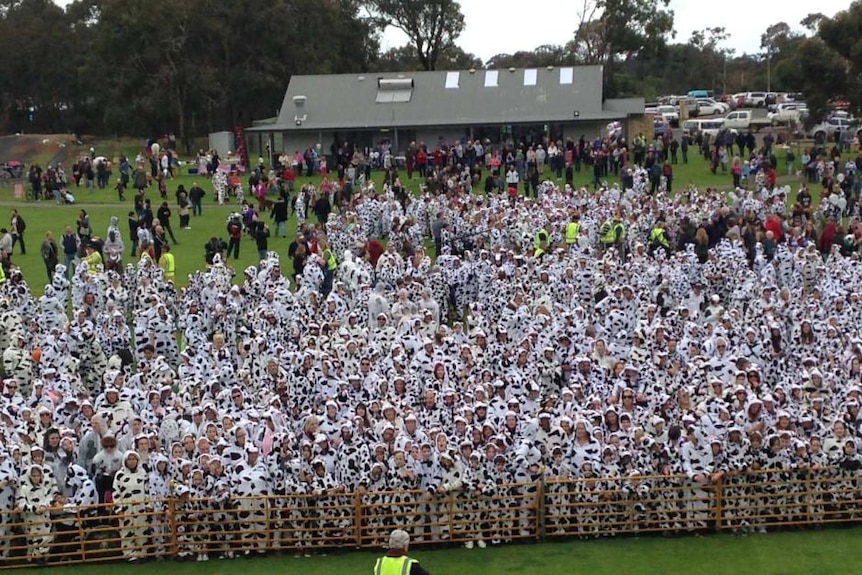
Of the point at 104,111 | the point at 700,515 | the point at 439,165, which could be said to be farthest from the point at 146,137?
the point at 700,515

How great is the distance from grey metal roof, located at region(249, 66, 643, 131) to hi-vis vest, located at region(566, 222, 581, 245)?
72.7ft

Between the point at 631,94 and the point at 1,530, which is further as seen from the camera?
the point at 631,94

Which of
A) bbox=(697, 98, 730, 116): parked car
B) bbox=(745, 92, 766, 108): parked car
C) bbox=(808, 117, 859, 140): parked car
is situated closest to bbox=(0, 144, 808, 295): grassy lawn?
bbox=(808, 117, 859, 140): parked car

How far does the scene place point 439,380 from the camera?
17.0 m

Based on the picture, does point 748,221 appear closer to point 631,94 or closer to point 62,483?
point 62,483

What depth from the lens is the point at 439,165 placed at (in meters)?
44.0

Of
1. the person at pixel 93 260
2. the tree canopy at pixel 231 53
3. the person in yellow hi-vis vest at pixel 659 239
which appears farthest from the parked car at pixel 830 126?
the person at pixel 93 260

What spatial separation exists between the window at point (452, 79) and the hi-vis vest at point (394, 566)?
1720 inches

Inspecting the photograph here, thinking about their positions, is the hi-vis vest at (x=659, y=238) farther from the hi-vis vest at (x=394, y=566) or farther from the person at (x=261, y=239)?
the hi-vis vest at (x=394, y=566)

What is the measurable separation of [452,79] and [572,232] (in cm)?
2697

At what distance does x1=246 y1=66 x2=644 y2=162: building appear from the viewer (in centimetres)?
4938

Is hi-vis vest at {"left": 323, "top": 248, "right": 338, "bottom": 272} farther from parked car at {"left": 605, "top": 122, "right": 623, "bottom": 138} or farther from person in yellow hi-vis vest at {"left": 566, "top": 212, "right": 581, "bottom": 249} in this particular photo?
parked car at {"left": 605, "top": 122, "right": 623, "bottom": 138}

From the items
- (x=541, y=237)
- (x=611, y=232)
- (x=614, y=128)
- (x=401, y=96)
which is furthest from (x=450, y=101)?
(x=541, y=237)

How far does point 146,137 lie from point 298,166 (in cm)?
1832
